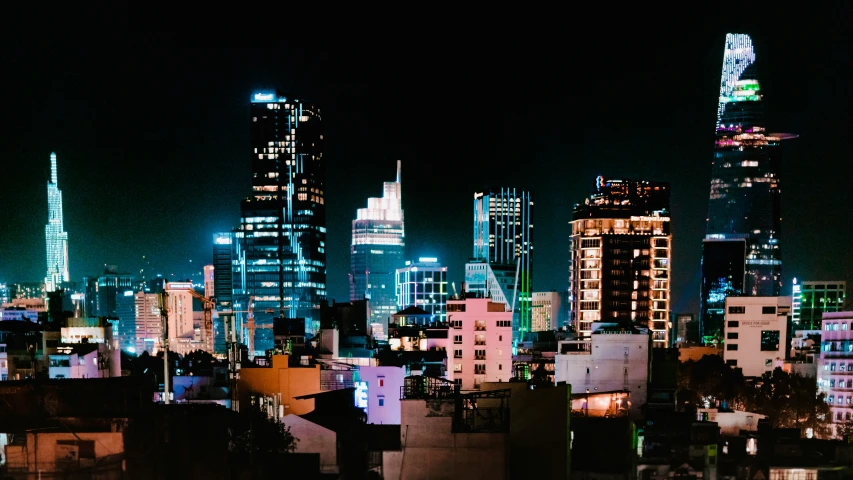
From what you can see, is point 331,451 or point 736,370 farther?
point 736,370

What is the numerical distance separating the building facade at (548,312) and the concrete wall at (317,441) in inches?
3768

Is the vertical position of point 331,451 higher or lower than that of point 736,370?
higher

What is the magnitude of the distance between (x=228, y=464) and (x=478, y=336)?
3080 cm

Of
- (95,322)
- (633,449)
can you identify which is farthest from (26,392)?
(95,322)

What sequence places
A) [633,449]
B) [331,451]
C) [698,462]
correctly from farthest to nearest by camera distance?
1. [698,462]
2. [633,449]
3. [331,451]

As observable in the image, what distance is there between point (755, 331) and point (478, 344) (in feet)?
77.5

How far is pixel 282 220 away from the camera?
122 metres

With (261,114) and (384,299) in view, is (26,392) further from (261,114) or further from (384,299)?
(384,299)

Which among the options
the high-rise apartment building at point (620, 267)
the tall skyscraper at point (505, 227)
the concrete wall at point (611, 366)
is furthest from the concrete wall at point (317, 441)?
the tall skyscraper at point (505, 227)

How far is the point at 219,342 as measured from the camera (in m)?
120

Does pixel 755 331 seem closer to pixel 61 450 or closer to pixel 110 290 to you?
pixel 61 450

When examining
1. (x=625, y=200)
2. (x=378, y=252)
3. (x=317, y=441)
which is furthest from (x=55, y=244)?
(x=317, y=441)

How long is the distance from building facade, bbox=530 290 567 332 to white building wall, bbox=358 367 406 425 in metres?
81.5

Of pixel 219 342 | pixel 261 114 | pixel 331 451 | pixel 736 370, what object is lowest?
pixel 219 342
